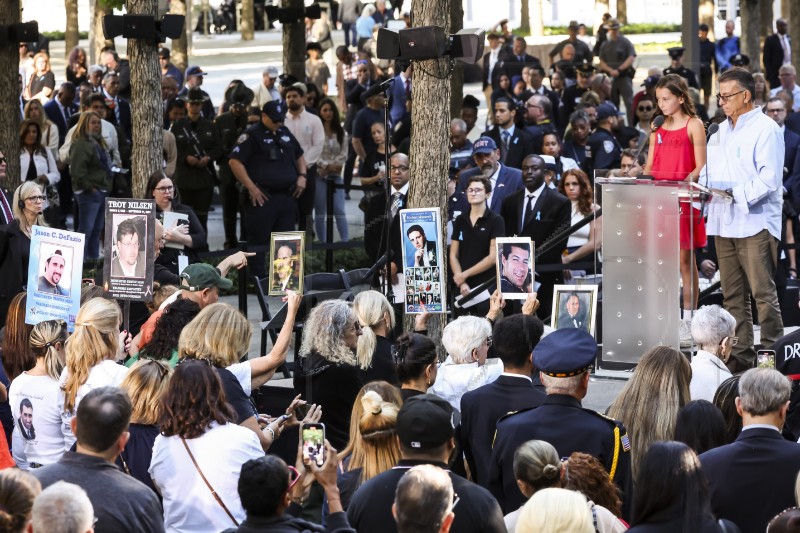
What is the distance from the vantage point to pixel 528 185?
40.7 feet

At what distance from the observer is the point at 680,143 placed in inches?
372

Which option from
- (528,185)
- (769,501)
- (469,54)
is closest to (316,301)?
(469,54)

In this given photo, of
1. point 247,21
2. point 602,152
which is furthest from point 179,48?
point 602,152

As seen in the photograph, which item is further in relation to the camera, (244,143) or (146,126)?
(244,143)

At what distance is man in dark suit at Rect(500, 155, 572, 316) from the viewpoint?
11.9 m

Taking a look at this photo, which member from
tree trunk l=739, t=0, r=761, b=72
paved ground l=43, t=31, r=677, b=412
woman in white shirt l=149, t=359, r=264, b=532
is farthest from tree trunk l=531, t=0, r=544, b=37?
woman in white shirt l=149, t=359, r=264, b=532

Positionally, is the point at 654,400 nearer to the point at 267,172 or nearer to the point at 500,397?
the point at 500,397

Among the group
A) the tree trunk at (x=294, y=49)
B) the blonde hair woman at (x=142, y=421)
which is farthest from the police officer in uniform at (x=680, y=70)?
the blonde hair woman at (x=142, y=421)

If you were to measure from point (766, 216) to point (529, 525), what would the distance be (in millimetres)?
5477

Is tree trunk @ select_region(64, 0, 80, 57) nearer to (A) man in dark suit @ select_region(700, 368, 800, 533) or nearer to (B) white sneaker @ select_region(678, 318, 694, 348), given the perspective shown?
(B) white sneaker @ select_region(678, 318, 694, 348)

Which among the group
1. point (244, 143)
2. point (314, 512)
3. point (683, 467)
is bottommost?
point (314, 512)

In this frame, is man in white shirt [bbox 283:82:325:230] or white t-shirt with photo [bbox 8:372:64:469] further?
man in white shirt [bbox 283:82:325:230]

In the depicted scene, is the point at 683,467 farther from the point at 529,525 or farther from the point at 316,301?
the point at 316,301

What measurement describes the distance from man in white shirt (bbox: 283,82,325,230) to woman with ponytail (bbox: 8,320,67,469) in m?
10.1
